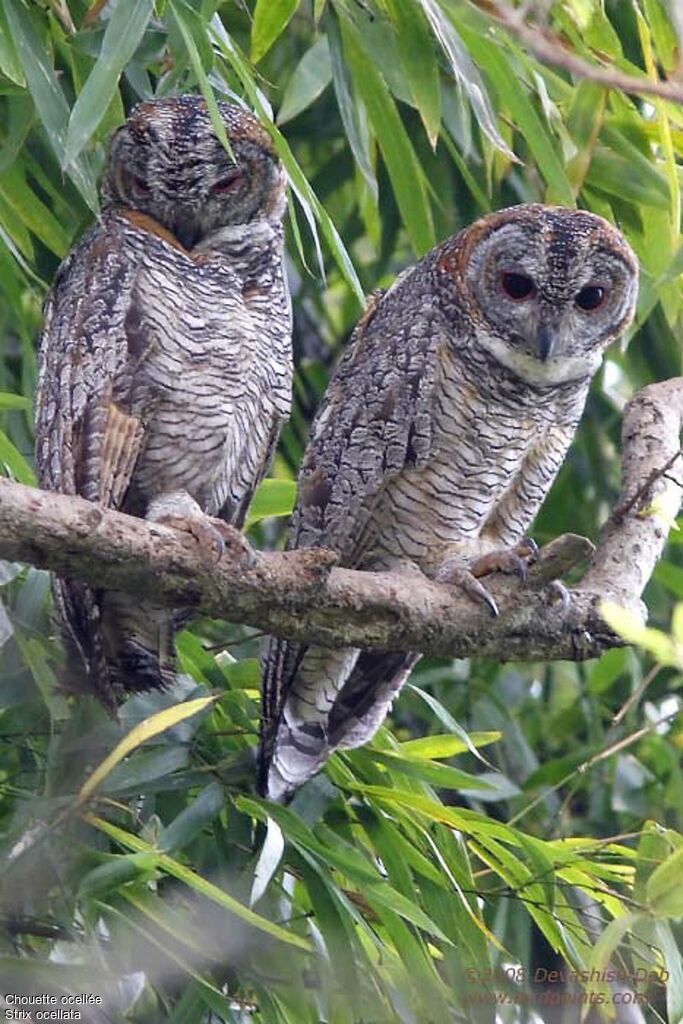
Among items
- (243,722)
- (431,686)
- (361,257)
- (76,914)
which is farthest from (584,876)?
(361,257)

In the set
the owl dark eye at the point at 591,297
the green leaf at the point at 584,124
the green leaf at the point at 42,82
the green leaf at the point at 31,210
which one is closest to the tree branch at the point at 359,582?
the owl dark eye at the point at 591,297

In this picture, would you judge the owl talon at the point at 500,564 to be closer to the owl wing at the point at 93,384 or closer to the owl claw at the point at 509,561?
the owl claw at the point at 509,561

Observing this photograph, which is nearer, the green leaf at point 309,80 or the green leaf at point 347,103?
the green leaf at point 347,103

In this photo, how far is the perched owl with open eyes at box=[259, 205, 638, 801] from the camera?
2.91 metres

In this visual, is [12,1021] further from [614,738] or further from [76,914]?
[614,738]

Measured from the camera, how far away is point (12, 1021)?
7.72 ft

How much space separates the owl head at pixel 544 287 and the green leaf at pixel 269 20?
512mm

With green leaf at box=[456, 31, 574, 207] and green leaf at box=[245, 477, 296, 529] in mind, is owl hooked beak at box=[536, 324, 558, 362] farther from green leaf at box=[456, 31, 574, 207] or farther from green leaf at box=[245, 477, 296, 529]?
green leaf at box=[245, 477, 296, 529]

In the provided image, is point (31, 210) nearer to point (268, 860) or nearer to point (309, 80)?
point (309, 80)

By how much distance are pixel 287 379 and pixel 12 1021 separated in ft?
4.09

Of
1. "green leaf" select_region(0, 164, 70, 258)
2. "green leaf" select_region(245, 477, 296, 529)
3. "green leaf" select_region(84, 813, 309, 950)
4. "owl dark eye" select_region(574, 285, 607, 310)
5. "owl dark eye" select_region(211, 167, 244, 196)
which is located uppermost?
"owl dark eye" select_region(574, 285, 607, 310)

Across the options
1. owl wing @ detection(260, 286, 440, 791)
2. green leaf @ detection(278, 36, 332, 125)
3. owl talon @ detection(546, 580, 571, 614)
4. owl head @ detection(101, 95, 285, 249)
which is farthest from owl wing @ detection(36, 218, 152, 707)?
owl talon @ detection(546, 580, 571, 614)

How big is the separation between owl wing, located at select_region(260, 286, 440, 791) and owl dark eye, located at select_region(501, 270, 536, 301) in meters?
0.15

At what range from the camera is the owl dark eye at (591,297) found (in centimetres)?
294
